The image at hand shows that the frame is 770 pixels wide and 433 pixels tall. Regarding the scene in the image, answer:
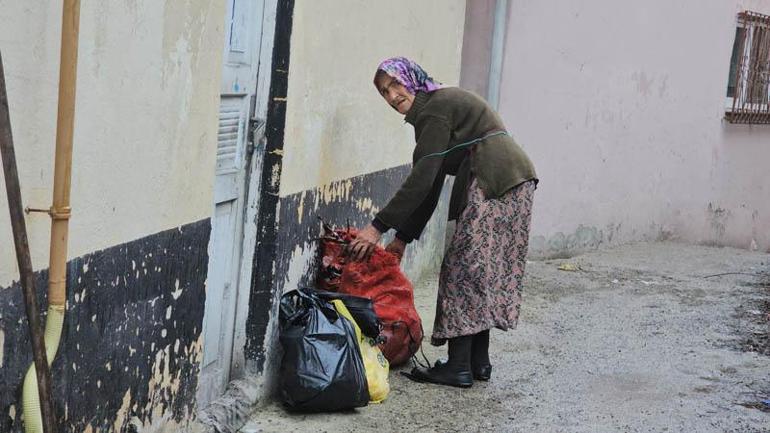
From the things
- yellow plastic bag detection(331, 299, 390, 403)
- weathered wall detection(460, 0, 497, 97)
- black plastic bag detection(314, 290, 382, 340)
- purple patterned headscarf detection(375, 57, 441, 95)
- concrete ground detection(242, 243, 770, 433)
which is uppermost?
weathered wall detection(460, 0, 497, 97)

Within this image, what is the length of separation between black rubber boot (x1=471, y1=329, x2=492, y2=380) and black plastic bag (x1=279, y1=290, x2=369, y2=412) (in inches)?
39.9

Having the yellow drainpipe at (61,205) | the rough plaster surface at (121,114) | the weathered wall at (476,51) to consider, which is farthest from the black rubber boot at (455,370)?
the weathered wall at (476,51)

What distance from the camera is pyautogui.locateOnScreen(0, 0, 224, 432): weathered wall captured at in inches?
114

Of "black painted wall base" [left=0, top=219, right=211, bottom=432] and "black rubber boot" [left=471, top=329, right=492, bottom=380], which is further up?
"black painted wall base" [left=0, top=219, right=211, bottom=432]

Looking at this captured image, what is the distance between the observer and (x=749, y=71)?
1241 cm

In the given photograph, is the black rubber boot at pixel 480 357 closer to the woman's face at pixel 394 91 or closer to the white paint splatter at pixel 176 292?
the woman's face at pixel 394 91

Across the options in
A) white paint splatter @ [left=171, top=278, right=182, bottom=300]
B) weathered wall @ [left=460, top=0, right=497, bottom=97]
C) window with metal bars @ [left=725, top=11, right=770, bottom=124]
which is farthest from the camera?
window with metal bars @ [left=725, top=11, right=770, bottom=124]

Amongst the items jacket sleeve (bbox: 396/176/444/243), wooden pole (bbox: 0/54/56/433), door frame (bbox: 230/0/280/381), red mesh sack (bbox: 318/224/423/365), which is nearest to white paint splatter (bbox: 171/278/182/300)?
door frame (bbox: 230/0/280/381)

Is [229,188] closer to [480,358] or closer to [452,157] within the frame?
[452,157]

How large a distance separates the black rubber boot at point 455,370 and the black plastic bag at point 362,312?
1.80ft

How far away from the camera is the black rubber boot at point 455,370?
5.82 metres

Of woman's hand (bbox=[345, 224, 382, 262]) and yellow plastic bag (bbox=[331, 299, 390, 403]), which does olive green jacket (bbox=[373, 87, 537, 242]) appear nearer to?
woman's hand (bbox=[345, 224, 382, 262])

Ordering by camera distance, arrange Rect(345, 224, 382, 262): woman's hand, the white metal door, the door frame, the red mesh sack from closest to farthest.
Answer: the white metal door
the door frame
Rect(345, 224, 382, 262): woman's hand
the red mesh sack

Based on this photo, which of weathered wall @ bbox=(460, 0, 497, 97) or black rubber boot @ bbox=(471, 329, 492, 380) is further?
weathered wall @ bbox=(460, 0, 497, 97)
